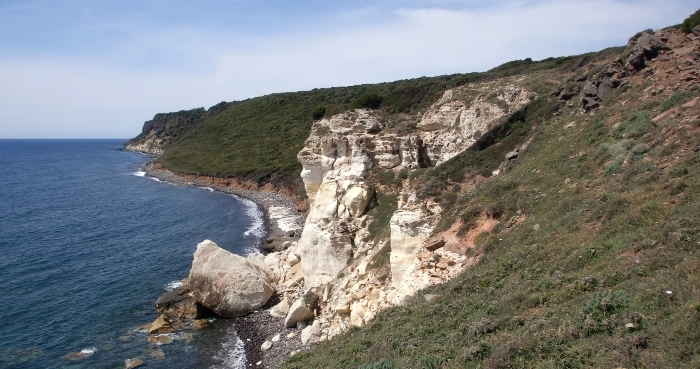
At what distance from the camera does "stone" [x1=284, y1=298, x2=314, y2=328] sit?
1165 inches

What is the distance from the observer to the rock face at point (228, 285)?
108 feet

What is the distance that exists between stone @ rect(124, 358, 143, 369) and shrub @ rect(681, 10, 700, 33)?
34.8 metres

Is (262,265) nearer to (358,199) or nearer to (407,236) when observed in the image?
(358,199)

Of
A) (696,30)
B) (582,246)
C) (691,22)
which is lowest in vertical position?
(582,246)

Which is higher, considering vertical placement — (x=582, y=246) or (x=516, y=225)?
(x=582, y=246)

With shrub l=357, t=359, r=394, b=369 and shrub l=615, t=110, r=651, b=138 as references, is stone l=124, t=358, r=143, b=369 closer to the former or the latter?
shrub l=357, t=359, r=394, b=369

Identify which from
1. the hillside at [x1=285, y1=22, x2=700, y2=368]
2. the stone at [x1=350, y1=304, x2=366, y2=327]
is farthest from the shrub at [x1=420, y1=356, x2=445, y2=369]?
the stone at [x1=350, y1=304, x2=366, y2=327]

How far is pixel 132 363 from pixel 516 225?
72.7 feet

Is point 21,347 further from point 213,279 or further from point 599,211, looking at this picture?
point 599,211

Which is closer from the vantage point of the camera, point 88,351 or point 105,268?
point 88,351

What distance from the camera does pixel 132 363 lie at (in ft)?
85.8

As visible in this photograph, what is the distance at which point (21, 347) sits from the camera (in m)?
28.1

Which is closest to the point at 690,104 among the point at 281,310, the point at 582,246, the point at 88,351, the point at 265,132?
the point at 582,246

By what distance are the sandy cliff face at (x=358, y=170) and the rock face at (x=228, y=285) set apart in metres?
3.71
